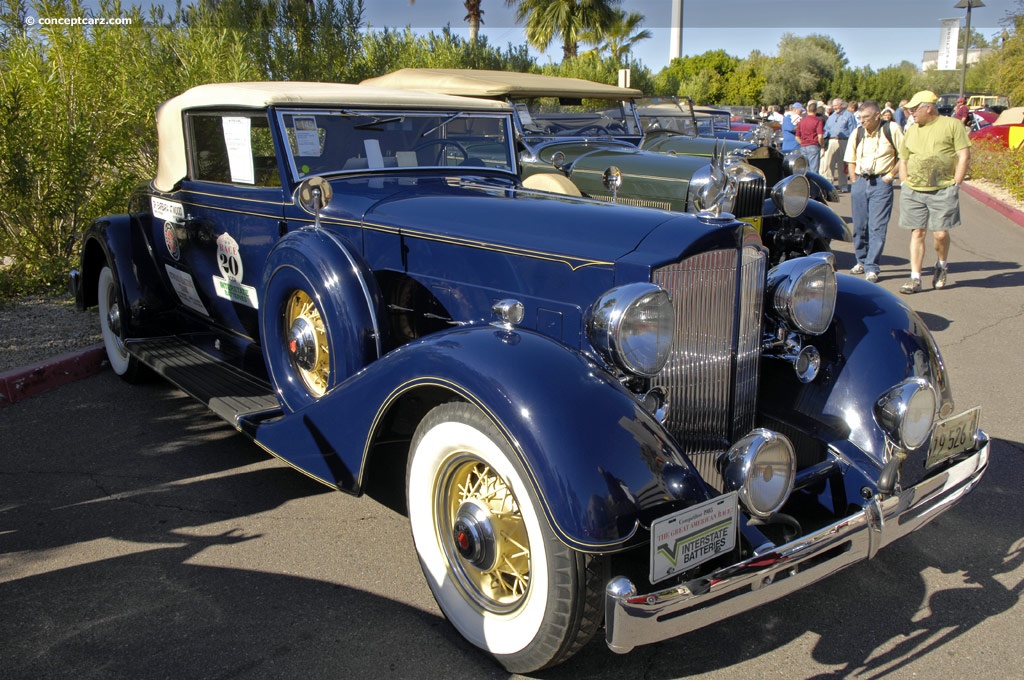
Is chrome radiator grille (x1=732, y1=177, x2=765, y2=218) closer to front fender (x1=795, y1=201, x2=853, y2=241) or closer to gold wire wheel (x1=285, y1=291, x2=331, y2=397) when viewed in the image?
front fender (x1=795, y1=201, x2=853, y2=241)

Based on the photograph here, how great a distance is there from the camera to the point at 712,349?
9.09 feet

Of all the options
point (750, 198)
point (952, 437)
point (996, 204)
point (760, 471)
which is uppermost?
point (750, 198)

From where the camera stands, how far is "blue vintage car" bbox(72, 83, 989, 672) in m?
2.17

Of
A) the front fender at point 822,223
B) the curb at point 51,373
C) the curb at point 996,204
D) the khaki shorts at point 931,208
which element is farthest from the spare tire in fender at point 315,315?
the curb at point 996,204

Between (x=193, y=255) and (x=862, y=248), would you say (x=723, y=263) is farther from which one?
(x=862, y=248)

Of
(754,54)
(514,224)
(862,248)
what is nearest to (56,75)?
(514,224)

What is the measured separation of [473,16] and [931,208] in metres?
21.6

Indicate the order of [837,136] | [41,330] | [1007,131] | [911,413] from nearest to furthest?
[911,413] < [41,330] < [837,136] < [1007,131]

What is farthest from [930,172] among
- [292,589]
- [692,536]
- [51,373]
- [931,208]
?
[51,373]

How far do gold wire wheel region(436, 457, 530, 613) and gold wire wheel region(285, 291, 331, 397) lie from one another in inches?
42.3

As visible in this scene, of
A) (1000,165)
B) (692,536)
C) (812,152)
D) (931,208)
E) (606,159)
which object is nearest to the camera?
(692,536)

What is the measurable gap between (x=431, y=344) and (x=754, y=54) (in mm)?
64350

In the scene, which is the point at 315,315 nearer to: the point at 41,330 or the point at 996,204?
the point at 41,330

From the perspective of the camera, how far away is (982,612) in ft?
8.93
